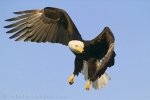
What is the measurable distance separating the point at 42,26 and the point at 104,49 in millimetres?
1677

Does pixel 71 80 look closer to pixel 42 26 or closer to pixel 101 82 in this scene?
pixel 101 82

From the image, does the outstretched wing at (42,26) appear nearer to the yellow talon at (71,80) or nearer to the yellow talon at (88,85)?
the yellow talon at (71,80)

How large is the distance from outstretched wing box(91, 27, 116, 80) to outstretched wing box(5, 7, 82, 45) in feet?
3.21

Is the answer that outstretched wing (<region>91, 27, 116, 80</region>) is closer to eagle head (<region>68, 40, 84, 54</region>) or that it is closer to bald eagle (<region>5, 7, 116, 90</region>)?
bald eagle (<region>5, 7, 116, 90</region>)

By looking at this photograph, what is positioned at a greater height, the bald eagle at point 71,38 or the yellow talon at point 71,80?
the bald eagle at point 71,38

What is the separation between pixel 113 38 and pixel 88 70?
811 mm

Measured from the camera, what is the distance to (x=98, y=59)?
9.25 meters

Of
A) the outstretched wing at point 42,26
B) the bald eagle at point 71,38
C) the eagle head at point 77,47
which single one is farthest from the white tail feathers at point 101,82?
the outstretched wing at point 42,26

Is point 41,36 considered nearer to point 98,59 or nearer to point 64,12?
point 64,12

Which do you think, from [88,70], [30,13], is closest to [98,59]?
[88,70]

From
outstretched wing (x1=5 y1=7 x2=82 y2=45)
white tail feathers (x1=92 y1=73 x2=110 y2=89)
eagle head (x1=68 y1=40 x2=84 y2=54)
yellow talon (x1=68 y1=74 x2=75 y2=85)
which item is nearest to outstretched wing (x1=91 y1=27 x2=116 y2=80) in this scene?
eagle head (x1=68 y1=40 x2=84 y2=54)

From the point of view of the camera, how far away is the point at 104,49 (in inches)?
359

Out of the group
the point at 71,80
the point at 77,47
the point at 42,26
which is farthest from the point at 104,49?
the point at 42,26

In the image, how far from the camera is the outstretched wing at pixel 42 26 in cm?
1013
